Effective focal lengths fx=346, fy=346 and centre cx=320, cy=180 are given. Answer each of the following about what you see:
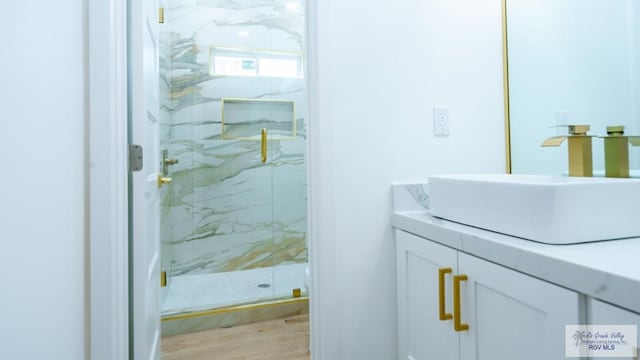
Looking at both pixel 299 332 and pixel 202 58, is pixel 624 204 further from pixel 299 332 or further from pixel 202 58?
pixel 202 58

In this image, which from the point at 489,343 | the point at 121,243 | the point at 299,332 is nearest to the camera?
the point at 489,343

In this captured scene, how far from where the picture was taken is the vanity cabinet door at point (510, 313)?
1.99 feet

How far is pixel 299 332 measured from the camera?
6.50ft

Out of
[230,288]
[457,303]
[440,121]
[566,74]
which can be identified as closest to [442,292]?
[457,303]

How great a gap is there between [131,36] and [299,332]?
5.48 feet

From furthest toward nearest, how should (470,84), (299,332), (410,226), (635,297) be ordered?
1. (299,332)
2. (470,84)
3. (410,226)
4. (635,297)

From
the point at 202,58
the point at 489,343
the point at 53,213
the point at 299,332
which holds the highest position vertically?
the point at 202,58

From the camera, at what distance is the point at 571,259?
0.60 metres

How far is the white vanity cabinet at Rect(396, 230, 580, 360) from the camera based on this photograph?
630mm

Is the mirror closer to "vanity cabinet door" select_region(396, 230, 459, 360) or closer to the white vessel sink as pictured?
the white vessel sink

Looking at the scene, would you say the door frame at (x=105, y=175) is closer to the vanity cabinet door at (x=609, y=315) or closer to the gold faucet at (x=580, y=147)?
the vanity cabinet door at (x=609, y=315)

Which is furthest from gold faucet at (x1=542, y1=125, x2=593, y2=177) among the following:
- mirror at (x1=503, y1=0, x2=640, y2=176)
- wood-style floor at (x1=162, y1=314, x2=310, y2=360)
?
wood-style floor at (x1=162, y1=314, x2=310, y2=360)

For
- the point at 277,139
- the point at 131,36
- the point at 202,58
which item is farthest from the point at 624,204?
the point at 202,58

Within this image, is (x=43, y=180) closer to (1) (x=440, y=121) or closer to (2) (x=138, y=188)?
(2) (x=138, y=188)
